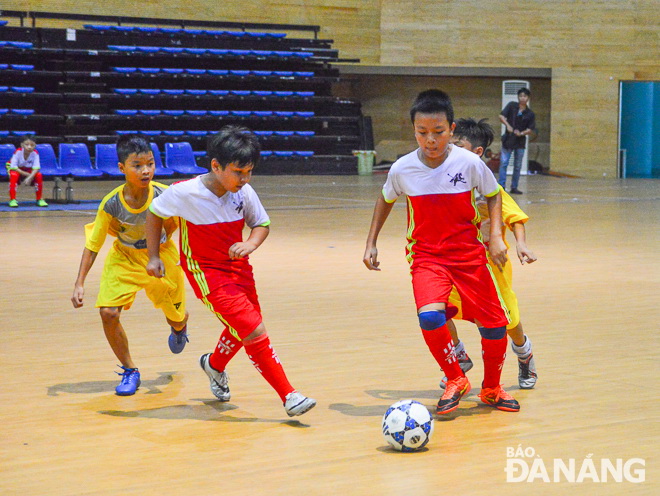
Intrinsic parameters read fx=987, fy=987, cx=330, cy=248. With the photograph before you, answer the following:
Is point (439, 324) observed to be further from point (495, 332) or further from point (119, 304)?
point (119, 304)

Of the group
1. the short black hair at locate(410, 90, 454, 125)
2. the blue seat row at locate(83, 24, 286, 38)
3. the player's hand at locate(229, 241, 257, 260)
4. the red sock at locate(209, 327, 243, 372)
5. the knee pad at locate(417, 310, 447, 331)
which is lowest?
the red sock at locate(209, 327, 243, 372)

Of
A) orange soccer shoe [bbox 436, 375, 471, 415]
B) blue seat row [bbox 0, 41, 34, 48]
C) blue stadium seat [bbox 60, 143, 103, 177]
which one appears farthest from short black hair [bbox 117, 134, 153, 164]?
blue seat row [bbox 0, 41, 34, 48]

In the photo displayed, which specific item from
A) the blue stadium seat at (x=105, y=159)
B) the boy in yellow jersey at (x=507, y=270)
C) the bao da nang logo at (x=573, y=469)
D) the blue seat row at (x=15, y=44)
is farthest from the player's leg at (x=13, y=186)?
the bao da nang logo at (x=573, y=469)

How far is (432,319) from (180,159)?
1407 cm

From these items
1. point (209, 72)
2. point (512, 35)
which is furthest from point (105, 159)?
point (512, 35)

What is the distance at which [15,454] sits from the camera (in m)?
3.55

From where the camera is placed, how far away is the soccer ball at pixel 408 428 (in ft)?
11.7

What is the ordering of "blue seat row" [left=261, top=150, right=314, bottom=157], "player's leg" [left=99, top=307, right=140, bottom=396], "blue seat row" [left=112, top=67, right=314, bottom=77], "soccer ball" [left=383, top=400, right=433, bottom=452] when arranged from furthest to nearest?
"blue seat row" [left=261, top=150, right=314, bottom=157]
"blue seat row" [left=112, top=67, right=314, bottom=77]
"player's leg" [left=99, top=307, right=140, bottom=396]
"soccer ball" [left=383, top=400, right=433, bottom=452]

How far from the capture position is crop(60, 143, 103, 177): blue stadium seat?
15.9 m

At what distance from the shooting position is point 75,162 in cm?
1603

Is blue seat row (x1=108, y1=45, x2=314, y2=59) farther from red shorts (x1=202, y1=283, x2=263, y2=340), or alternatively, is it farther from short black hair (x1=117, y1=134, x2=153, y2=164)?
red shorts (x1=202, y1=283, x2=263, y2=340)

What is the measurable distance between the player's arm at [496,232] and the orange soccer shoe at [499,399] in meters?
0.54

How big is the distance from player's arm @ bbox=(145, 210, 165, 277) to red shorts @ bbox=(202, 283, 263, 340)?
0.24 metres

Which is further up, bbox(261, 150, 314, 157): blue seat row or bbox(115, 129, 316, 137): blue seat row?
bbox(115, 129, 316, 137): blue seat row
